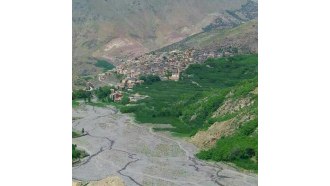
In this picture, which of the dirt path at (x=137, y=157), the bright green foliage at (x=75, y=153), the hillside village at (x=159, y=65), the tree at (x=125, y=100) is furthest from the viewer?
the hillside village at (x=159, y=65)

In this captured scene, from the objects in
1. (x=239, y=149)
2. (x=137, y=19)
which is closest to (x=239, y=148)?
(x=239, y=149)

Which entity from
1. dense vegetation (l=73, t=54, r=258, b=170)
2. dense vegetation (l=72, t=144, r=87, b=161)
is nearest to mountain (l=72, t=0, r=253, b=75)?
dense vegetation (l=73, t=54, r=258, b=170)

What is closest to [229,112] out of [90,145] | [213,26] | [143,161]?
[143,161]

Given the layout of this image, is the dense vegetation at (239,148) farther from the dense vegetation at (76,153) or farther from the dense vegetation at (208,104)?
the dense vegetation at (76,153)

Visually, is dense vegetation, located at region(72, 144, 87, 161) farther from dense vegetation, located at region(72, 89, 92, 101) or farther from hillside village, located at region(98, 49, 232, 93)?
hillside village, located at region(98, 49, 232, 93)

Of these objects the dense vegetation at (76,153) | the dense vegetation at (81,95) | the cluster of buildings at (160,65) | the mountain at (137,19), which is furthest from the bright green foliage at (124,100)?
the dense vegetation at (76,153)
